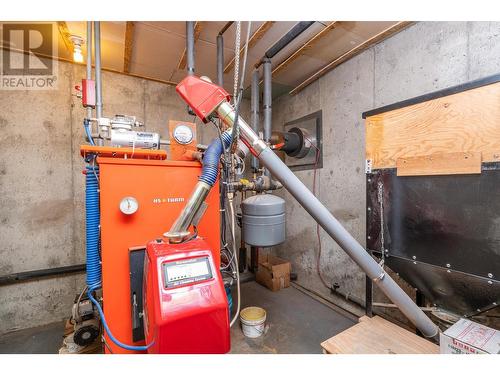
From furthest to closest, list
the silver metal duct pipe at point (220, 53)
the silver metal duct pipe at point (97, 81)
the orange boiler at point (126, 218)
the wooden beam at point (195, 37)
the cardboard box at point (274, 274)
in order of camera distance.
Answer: the cardboard box at point (274, 274), the silver metal duct pipe at point (220, 53), the wooden beam at point (195, 37), the silver metal duct pipe at point (97, 81), the orange boiler at point (126, 218)

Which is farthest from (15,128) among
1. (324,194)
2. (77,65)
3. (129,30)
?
(324,194)

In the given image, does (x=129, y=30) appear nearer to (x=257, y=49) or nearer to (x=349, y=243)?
(x=257, y=49)

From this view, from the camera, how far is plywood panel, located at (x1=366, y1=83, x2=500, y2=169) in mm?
924

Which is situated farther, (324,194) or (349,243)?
(324,194)

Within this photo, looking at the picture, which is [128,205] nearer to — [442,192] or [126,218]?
[126,218]

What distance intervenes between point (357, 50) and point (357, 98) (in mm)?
424

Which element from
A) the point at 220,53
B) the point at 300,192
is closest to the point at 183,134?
the point at 300,192

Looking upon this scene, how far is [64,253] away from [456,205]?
3.15m

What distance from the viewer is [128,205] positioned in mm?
1166

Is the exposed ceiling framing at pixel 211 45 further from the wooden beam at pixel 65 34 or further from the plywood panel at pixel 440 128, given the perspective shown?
the plywood panel at pixel 440 128

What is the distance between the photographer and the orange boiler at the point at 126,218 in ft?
3.76

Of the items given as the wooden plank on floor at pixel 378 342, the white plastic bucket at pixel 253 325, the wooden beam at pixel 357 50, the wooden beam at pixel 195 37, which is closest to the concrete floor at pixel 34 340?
the white plastic bucket at pixel 253 325

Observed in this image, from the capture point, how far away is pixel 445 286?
1.11 m

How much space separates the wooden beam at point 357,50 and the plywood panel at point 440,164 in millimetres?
1265
